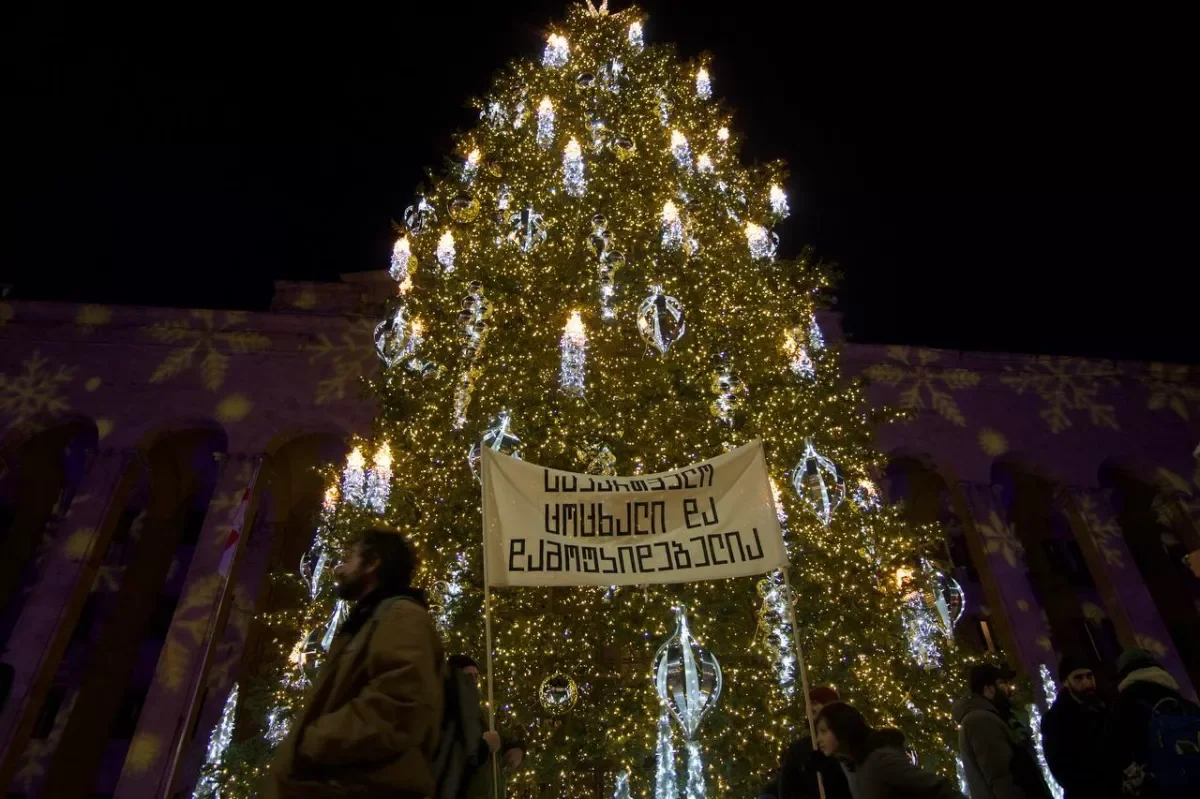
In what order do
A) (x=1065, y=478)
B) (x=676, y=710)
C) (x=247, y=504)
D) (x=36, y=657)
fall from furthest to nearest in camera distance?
(x=1065, y=478), (x=247, y=504), (x=36, y=657), (x=676, y=710)

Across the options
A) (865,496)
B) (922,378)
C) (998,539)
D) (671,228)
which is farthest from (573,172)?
(998,539)

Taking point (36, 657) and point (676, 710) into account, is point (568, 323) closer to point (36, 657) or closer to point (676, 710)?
point (676, 710)

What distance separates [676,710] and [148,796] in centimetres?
826

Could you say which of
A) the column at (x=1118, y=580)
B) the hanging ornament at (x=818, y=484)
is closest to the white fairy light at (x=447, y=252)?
the hanging ornament at (x=818, y=484)

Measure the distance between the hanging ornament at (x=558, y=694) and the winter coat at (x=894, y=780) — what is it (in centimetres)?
283

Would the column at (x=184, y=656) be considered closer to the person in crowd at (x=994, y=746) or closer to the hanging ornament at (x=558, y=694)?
the hanging ornament at (x=558, y=694)

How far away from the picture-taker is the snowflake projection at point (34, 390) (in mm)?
12242

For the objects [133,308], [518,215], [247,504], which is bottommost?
[247,504]

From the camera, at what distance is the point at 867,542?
711 centimetres

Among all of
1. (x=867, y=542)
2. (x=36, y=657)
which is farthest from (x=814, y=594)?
(x=36, y=657)

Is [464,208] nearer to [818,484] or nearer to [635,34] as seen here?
[635,34]

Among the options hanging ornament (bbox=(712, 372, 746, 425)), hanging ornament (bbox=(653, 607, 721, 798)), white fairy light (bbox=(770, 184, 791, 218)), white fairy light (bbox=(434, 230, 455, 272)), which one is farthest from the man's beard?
white fairy light (bbox=(770, 184, 791, 218))

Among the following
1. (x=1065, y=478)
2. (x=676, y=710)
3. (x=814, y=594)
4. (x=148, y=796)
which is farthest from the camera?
(x=1065, y=478)

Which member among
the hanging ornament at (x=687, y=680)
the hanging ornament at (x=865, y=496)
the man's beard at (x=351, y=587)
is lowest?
the man's beard at (x=351, y=587)
